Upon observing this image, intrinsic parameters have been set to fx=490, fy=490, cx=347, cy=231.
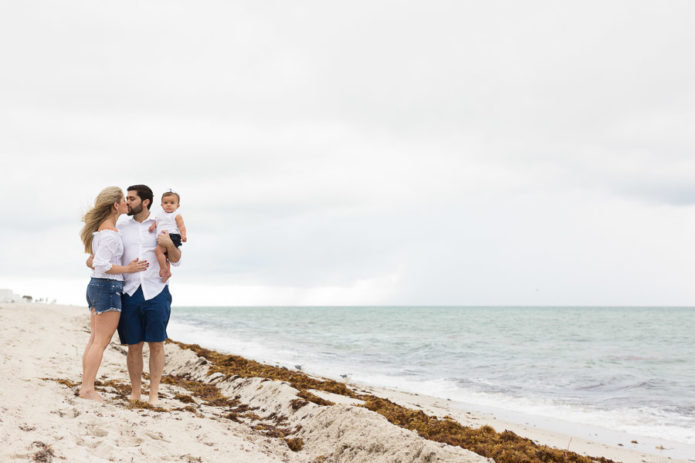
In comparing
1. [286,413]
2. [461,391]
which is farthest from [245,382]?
[461,391]

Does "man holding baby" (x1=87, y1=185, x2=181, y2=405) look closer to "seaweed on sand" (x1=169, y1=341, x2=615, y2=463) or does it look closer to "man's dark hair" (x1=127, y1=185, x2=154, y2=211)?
"man's dark hair" (x1=127, y1=185, x2=154, y2=211)

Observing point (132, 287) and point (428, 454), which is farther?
point (132, 287)

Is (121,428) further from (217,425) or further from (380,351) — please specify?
(380,351)

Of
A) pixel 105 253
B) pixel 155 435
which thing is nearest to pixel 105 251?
pixel 105 253

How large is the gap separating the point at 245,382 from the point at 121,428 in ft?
11.2

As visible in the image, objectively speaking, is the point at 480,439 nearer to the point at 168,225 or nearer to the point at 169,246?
the point at 169,246

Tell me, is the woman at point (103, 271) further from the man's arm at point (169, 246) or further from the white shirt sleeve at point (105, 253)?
the man's arm at point (169, 246)

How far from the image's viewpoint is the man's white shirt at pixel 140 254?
4.85 metres

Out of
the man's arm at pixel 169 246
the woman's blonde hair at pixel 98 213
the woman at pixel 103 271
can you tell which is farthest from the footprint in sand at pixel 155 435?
the woman's blonde hair at pixel 98 213

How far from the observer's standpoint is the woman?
15.2ft

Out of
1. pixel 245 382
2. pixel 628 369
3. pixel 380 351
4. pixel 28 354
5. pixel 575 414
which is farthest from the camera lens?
pixel 380 351

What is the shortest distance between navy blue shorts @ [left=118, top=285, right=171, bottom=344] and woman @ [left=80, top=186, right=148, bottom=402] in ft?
0.36

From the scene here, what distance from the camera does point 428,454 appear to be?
13.4ft

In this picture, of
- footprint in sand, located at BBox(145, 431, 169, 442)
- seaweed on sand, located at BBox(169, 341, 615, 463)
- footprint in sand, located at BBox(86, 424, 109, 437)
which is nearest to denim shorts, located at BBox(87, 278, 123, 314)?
footprint in sand, located at BBox(86, 424, 109, 437)
